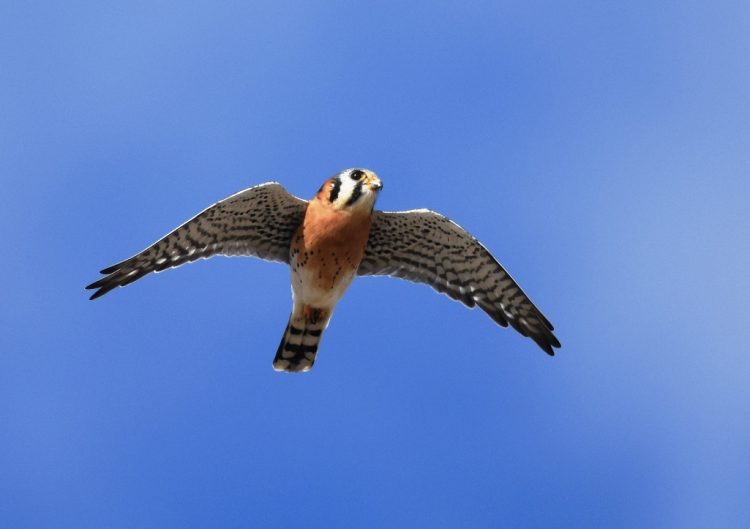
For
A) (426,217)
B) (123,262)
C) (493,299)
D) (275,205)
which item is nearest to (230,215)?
(275,205)

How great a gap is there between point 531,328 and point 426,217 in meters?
1.68

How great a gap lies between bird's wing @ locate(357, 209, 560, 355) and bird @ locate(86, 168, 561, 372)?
0.4 inches

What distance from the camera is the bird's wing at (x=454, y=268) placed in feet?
34.8

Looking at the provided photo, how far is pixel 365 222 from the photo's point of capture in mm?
10047

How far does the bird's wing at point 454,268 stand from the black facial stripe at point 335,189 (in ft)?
Result: 2.25

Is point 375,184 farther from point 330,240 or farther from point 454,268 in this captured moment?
point 454,268

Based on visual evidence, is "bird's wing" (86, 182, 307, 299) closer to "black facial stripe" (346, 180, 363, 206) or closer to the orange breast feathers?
the orange breast feathers

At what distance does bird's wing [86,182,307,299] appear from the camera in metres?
10.1

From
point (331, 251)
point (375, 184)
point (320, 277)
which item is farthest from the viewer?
point (320, 277)

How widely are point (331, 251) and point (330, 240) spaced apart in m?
0.12

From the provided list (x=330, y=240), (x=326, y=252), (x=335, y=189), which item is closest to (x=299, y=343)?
(x=326, y=252)

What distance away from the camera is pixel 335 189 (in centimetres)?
993

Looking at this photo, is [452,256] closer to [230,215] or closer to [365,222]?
[365,222]

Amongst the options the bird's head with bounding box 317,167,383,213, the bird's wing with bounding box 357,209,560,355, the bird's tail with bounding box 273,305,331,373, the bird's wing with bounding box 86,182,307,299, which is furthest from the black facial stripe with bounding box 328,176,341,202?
the bird's tail with bounding box 273,305,331,373
